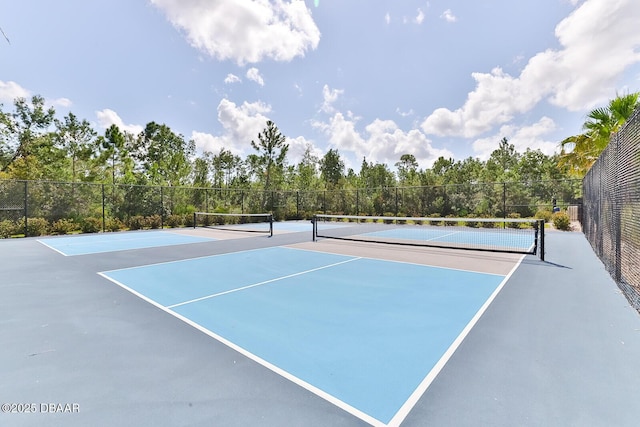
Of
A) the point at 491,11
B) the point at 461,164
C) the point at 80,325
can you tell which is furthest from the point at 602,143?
the point at 461,164

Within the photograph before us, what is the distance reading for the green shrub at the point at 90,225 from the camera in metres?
14.1

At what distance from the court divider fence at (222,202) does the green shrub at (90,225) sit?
0.05 m

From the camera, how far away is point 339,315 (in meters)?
3.69

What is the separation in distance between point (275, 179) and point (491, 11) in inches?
828

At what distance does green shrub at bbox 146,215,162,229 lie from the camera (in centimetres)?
1606

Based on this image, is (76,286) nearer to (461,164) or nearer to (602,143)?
(602,143)

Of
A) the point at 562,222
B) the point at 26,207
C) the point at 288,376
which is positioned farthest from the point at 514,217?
the point at 26,207

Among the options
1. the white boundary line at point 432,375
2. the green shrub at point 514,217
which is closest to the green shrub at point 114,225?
Answer: the white boundary line at point 432,375

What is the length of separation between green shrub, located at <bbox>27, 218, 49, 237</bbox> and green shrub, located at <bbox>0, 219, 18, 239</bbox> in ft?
1.40

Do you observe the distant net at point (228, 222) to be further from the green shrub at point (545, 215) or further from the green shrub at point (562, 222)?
the green shrub at point (545, 215)

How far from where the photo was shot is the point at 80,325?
3.48m

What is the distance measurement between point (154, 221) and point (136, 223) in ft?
2.79

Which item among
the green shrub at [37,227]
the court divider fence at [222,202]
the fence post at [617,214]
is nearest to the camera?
the fence post at [617,214]

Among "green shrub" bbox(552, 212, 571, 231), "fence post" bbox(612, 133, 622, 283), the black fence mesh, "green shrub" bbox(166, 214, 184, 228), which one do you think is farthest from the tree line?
"fence post" bbox(612, 133, 622, 283)
